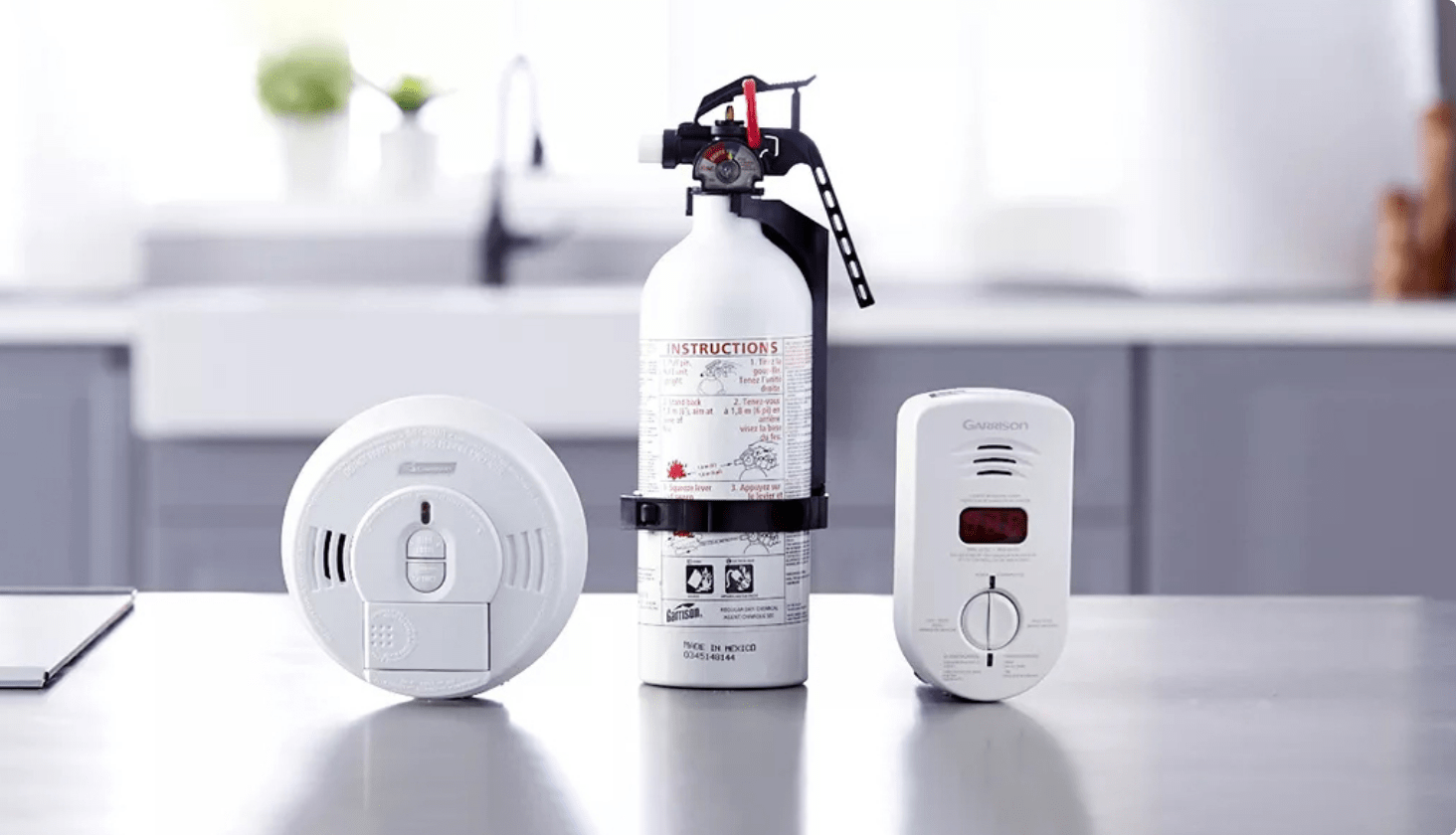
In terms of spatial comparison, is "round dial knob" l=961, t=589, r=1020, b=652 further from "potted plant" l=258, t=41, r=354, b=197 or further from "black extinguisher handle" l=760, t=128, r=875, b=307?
"potted plant" l=258, t=41, r=354, b=197

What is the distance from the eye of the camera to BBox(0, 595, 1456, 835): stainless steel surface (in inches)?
23.6

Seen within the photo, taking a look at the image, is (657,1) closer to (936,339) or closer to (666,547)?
(936,339)

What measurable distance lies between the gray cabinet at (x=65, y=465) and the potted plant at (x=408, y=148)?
774mm

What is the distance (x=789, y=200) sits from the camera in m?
2.93

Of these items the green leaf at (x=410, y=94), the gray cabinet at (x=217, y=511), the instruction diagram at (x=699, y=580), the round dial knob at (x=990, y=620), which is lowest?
the gray cabinet at (x=217, y=511)

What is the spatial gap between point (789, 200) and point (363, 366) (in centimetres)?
93

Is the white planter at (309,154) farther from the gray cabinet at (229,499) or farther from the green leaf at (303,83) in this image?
the gray cabinet at (229,499)

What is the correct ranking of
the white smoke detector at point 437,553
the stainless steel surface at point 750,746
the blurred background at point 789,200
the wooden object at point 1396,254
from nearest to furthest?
the stainless steel surface at point 750,746 < the white smoke detector at point 437,553 < the blurred background at point 789,200 < the wooden object at point 1396,254

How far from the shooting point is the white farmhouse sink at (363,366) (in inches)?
89.6

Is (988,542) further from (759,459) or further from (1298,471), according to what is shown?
(1298,471)

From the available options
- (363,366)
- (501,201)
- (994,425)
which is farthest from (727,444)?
(501,201)

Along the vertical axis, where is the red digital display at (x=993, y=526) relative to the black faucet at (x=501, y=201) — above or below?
below

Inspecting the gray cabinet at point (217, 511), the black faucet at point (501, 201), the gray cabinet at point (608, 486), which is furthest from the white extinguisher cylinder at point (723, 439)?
the black faucet at point (501, 201)

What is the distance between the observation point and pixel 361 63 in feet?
9.97
